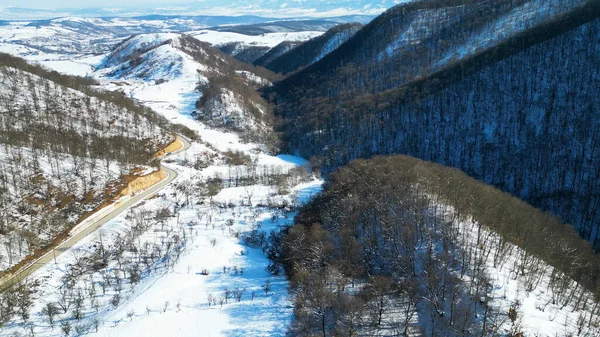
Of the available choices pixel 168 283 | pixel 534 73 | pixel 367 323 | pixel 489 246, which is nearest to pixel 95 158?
pixel 168 283

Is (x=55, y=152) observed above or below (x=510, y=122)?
above

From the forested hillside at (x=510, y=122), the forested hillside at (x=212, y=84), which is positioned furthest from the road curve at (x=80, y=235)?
the forested hillside at (x=212, y=84)

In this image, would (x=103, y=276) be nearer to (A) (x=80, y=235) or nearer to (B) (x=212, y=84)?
(A) (x=80, y=235)

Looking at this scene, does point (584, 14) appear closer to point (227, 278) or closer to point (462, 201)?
point (462, 201)

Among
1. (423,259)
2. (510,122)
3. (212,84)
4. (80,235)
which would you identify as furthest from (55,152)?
(510,122)

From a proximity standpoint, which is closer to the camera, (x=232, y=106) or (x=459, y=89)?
(x=459, y=89)
